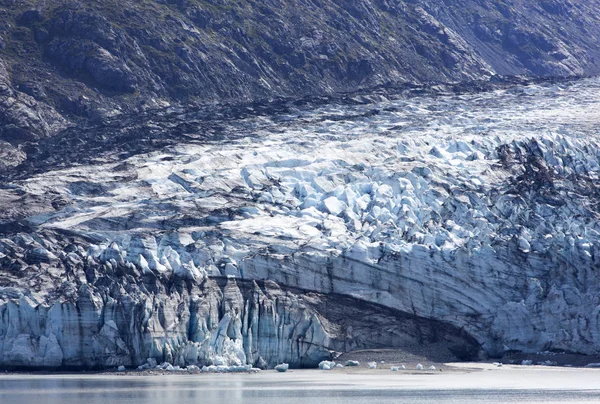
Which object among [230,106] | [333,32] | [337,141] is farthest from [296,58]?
[337,141]

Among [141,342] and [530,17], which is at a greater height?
[530,17]

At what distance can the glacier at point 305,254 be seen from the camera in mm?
53000

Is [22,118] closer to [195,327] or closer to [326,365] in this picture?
[195,327]

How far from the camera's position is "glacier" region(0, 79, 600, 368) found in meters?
53.0

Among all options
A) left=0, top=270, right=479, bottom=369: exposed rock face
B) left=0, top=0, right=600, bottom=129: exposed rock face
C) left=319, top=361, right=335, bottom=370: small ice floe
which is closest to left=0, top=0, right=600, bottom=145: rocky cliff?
left=0, top=0, right=600, bottom=129: exposed rock face

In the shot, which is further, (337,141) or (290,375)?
(337,141)

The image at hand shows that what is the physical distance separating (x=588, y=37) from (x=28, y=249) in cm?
10487

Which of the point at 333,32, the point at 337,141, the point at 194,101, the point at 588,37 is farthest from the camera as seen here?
the point at 588,37

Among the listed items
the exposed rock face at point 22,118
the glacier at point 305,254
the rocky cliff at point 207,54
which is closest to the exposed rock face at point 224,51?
the rocky cliff at point 207,54

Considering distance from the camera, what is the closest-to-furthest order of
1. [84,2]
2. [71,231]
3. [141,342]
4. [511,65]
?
[141,342] → [71,231] → [84,2] → [511,65]

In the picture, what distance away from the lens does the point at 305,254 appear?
56969 mm

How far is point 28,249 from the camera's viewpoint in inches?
2205

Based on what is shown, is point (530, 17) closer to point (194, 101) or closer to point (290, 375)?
point (194, 101)

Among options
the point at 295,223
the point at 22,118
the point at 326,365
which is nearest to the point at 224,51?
the point at 22,118
